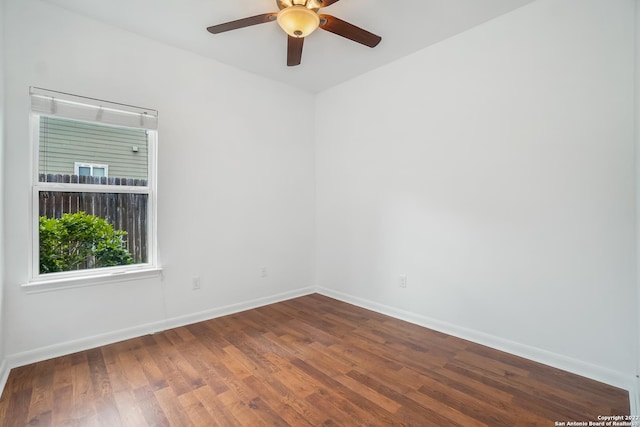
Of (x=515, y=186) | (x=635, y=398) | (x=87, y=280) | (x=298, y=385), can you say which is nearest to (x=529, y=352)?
(x=635, y=398)

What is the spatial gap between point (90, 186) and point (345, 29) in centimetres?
246

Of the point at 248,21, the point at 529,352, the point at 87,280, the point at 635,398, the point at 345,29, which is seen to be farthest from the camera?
the point at 87,280

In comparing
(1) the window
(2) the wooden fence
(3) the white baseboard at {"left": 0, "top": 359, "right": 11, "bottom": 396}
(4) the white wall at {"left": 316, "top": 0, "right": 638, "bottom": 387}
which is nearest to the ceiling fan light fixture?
(4) the white wall at {"left": 316, "top": 0, "right": 638, "bottom": 387}

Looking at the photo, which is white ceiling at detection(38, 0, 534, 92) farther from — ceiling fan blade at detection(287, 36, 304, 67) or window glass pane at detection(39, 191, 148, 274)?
window glass pane at detection(39, 191, 148, 274)

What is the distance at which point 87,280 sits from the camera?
2568mm

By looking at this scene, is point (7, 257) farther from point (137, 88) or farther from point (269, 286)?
point (269, 286)

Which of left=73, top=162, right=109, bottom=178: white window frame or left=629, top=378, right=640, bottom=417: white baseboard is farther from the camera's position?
left=73, top=162, right=109, bottom=178: white window frame

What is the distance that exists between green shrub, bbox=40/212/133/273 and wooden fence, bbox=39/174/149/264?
47mm

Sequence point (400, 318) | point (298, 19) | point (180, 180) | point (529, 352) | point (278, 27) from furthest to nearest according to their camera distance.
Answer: point (400, 318)
point (180, 180)
point (278, 27)
point (529, 352)
point (298, 19)

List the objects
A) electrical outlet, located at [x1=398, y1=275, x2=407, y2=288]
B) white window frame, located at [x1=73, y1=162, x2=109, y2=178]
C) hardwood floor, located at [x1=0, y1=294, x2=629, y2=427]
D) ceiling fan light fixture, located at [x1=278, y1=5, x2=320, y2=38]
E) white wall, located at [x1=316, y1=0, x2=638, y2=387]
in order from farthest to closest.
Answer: electrical outlet, located at [x1=398, y1=275, x2=407, y2=288] → white window frame, located at [x1=73, y1=162, x2=109, y2=178] → white wall, located at [x1=316, y1=0, x2=638, y2=387] → ceiling fan light fixture, located at [x1=278, y1=5, x2=320, y2=38] → hardwood floor, located at [x1=0, y1=294, x2=629, y2=427]

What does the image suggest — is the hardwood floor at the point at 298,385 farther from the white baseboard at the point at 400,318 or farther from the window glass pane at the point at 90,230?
the window glass pane at the point at 90,230

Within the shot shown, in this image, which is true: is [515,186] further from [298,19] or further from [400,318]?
[298,19]

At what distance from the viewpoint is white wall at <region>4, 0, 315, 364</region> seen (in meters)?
2.32

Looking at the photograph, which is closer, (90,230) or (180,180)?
(90,230)
